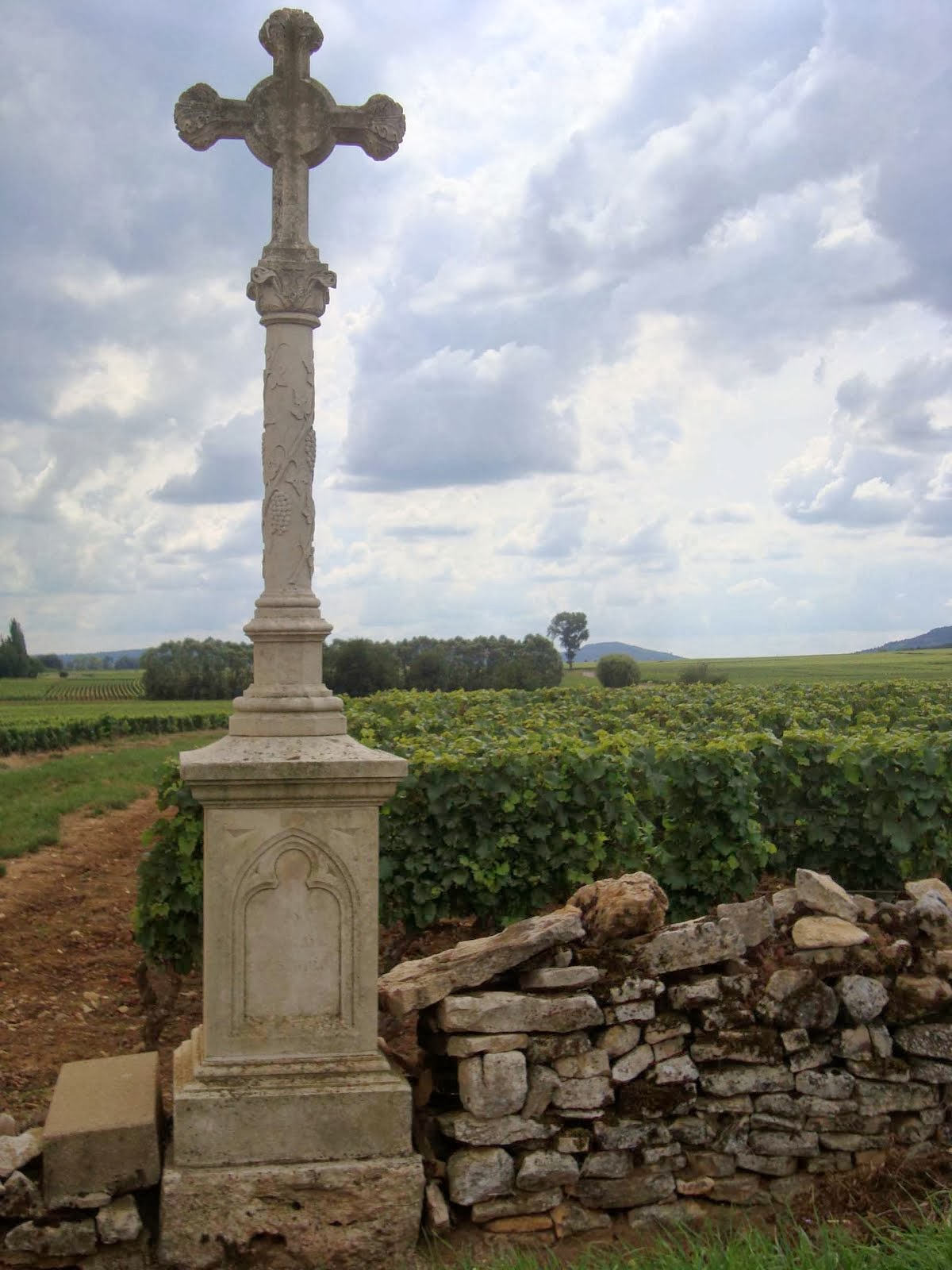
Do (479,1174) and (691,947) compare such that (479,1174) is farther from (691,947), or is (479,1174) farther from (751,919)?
(751,919)

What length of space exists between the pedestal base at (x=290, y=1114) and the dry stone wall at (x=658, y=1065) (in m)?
0.27

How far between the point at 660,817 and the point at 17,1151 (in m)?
5.41

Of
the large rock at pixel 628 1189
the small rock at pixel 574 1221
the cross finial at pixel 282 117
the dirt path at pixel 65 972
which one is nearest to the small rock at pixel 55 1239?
the dirt path at pixel 65 972

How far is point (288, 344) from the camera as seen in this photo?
480 cm

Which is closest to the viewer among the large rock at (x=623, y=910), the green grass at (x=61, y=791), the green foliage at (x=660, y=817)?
the large rock at (x=623, y=910)

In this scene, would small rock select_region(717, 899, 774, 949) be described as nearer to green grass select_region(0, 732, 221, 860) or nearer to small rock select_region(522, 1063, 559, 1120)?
small rock select_region(522, 1063, 559, 1120)

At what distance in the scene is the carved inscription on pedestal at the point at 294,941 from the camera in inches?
172

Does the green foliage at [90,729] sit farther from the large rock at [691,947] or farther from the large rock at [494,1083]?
the large rock at [691,947]

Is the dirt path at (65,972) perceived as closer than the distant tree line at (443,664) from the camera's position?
Yes

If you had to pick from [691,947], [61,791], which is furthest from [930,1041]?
[61,791]

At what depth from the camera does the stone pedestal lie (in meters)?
4.25

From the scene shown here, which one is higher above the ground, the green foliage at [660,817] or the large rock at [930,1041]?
the green foliage at [660,817]

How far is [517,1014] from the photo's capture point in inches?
175

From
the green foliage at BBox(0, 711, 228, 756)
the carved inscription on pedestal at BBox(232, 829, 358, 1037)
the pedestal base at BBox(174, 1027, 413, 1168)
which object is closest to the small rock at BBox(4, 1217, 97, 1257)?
the pedestal base at BBox(174, 1027, 413, 1168)
